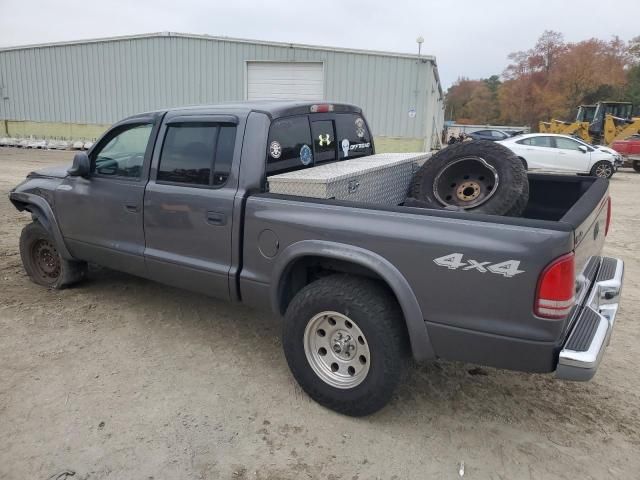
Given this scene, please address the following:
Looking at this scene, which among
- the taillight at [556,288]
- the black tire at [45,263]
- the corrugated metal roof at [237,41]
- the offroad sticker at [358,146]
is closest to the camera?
the taillight at [556,288]

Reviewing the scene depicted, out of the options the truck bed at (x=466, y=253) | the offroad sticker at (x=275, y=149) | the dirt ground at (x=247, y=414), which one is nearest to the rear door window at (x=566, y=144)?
the dirt ground at (x=247, y=414)

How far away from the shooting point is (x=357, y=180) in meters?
3.47

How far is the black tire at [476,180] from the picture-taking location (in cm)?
336

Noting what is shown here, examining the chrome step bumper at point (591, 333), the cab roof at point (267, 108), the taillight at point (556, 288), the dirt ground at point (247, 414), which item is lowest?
the dirt ground at point (247, 414)

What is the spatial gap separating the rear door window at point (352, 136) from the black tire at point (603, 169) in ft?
47.0

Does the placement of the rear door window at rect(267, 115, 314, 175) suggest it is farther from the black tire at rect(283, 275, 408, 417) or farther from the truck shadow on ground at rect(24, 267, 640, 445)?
the truck shadow on ground at rect(24, 267, 640, 445)

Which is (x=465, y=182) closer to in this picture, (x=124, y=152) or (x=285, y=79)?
(x=124, y=152)

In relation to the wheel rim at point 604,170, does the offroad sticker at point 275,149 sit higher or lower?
higher

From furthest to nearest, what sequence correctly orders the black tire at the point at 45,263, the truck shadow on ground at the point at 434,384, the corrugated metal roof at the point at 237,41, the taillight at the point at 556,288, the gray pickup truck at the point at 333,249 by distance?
the corrugated metal roof at the point at 237,41, the black tire at the point at 45,263, the truck shadow on ground at the point at 434,384, the gray pickup truck at the point at 333,249, the taillight at the point at 556,288

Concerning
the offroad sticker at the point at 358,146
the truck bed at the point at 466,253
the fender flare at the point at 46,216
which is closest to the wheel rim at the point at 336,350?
the truck bed at the point at 466,253

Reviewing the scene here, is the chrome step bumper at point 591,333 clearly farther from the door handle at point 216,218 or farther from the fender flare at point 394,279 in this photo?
the door handle at point 216,218

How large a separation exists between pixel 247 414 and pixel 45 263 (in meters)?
3.19

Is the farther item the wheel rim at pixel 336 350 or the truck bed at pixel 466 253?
the wheel rim at pixel 336 350

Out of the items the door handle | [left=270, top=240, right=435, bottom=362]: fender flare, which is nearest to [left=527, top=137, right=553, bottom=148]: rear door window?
the door handle
